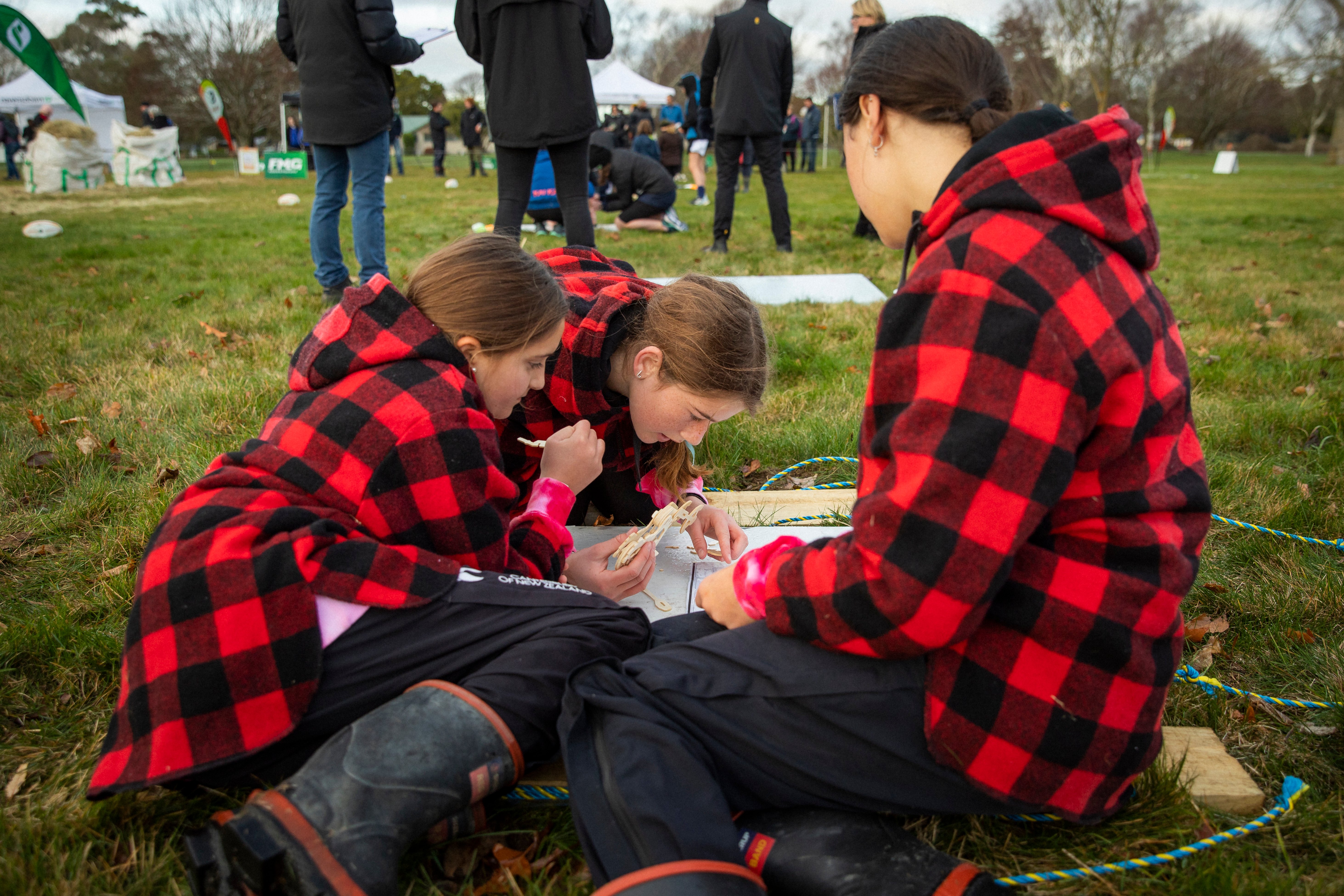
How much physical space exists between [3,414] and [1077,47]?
37.1 meters

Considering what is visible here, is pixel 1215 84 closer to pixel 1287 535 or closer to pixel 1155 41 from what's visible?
pixel 1155 41

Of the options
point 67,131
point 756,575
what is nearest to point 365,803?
point 756,575

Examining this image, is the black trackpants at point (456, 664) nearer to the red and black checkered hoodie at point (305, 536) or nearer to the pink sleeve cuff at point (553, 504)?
the red and black checkered hoodie at point (305, 536)

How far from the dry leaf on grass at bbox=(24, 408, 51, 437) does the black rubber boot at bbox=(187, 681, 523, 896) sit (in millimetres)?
2468

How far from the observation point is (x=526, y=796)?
1528mm

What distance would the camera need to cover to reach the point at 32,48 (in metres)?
7.08

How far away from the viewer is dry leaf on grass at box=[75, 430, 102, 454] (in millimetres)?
2957

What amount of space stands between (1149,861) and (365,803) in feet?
3.90

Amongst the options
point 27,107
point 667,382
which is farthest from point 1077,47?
point 667,382

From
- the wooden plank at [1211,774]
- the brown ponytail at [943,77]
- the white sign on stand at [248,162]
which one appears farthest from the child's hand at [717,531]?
the white sign on stand at [248,162]

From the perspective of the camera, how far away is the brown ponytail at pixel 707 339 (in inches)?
83.3

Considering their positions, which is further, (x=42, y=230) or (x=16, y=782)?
(x=42, y=230)

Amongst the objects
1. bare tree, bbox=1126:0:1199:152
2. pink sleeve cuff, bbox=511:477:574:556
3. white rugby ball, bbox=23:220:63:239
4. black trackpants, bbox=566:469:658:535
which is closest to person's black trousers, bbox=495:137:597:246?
black trackpants, bbox=566:469:658:535

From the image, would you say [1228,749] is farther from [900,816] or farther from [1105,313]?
[1105,313]
